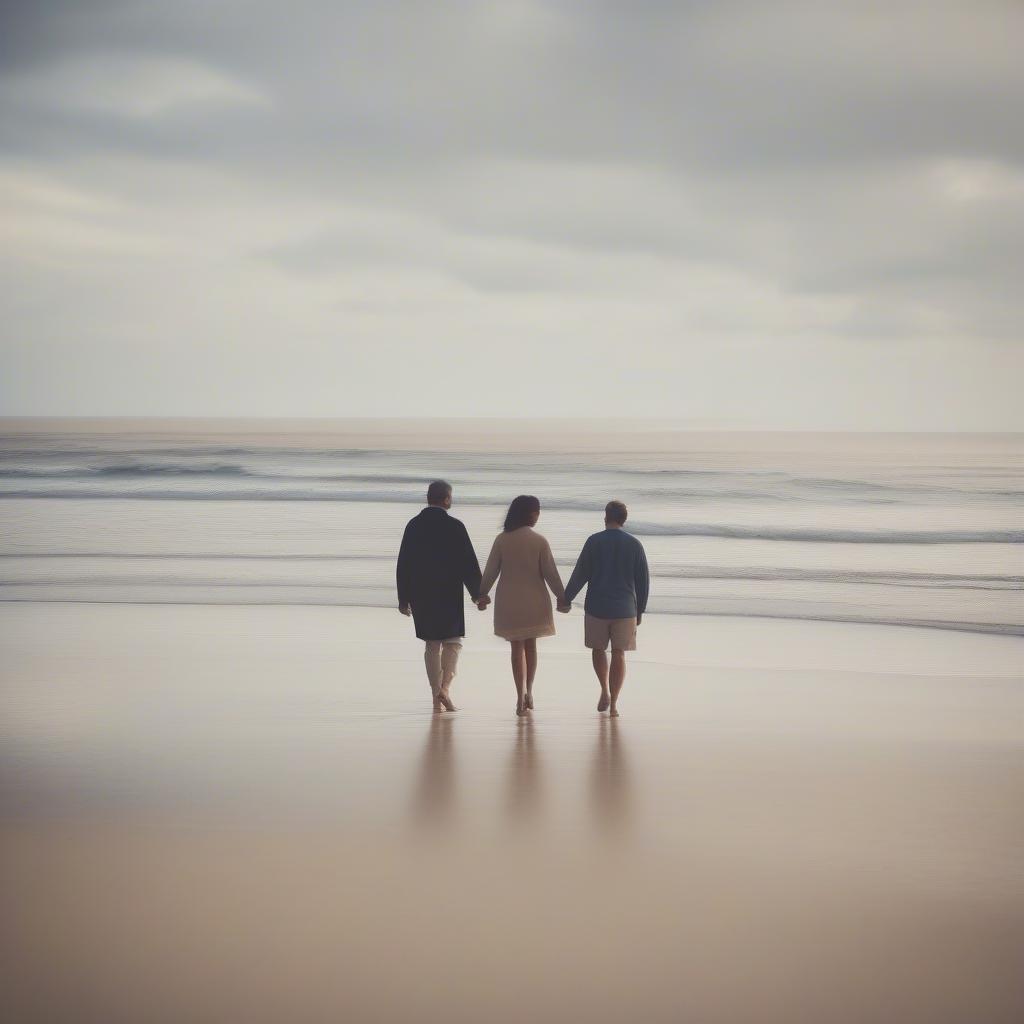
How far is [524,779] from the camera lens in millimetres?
6145

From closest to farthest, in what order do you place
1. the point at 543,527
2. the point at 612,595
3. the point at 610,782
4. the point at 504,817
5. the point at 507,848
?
the point at 507,848 < the point at 504,817 < the point at 610,782 < the point at 612,595 < the point at 543,527

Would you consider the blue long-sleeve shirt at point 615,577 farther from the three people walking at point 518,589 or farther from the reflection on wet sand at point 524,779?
the reflection on wet sand at point 524,779

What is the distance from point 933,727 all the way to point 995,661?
3332mm

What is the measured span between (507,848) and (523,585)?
3221 mm

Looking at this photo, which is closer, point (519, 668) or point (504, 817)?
point (504, 817)

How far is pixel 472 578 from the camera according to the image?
803 cm

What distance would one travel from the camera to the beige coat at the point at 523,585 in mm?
7988

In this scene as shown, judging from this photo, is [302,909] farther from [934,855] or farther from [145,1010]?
[934,855]

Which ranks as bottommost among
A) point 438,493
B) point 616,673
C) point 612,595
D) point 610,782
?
point 610,782

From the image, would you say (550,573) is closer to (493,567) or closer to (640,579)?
(493,567)

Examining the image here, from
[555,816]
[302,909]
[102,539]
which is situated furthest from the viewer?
[102,539]

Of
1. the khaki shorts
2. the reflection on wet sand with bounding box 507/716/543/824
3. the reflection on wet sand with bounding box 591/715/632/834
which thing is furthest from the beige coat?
the reflection on wet sand with bounding box 591/715/632/834

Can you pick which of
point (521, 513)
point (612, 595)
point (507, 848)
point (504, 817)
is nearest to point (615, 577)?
point (612, 595)

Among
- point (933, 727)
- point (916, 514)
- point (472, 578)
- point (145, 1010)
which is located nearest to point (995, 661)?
point (933, 727)
